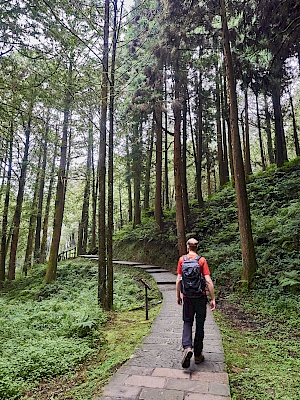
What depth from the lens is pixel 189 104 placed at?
17344 millimetres

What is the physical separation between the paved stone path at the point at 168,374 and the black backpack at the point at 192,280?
2.89ft

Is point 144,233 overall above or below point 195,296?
above

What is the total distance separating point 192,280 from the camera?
354cm

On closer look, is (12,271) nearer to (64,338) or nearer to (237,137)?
(64,338)

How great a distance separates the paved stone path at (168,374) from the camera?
272 cm

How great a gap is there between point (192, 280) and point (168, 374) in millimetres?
1115

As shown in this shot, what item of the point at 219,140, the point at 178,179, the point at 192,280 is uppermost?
the point at 219,140

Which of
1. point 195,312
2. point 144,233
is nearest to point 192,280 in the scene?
point 195,312

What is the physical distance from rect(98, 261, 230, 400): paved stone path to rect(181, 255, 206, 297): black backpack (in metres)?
0.88

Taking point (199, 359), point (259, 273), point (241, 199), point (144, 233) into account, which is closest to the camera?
point (199, 359)

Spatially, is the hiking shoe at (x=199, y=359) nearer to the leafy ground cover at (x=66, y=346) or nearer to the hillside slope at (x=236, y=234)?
the leafy ground cover at (x=66, y=346)

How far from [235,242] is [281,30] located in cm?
740

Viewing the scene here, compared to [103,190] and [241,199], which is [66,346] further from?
[241,199]

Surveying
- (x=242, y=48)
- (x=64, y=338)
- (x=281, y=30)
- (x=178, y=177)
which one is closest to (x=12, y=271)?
(x=178, y=177)
